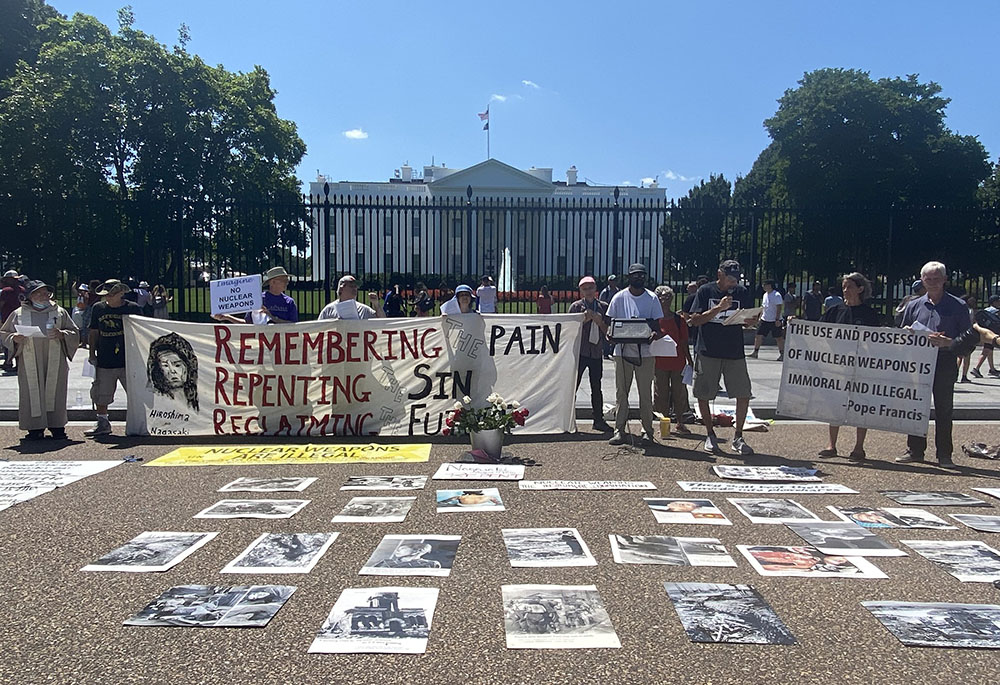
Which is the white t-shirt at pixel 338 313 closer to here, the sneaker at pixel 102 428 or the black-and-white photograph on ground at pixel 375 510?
the sneaker at pixel 102 428

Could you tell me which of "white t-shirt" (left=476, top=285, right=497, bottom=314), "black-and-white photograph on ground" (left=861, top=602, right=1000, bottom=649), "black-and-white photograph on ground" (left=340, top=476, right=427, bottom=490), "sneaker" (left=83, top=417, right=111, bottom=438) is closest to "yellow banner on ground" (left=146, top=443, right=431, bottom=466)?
"black-and-white photograph on ground" (left=340, top=476, right=427, bottom=490)

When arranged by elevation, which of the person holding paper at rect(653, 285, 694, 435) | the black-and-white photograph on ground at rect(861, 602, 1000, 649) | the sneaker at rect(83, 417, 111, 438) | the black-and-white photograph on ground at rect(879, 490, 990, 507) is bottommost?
the black-and-white photograph on ground at rect(879, 490, 990, 507)

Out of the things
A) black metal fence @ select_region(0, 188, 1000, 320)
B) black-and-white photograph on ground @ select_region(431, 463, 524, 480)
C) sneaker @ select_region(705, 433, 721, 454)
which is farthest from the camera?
black metal fence @ select_region(0, 188, 1000, 320)

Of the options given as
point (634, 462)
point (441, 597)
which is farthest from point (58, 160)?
point (441, 597)

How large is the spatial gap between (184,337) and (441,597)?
6.07 metres

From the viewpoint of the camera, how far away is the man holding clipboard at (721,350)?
7805 millimetres

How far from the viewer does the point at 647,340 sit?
8.18 meters

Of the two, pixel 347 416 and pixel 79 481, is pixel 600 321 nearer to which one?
pixel 347 416

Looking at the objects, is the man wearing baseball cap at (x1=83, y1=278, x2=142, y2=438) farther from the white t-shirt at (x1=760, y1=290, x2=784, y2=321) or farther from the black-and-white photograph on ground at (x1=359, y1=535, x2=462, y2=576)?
the white t-shirt at (x1=760, y1=290, x2=784, y2=321)

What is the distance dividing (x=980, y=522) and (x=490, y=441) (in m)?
3.95

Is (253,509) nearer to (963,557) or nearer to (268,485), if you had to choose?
(268,485)

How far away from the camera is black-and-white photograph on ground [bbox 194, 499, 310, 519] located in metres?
5.47

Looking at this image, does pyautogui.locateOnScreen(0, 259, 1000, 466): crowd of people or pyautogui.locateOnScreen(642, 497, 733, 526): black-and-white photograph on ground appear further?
pyautogui.locateOnScreen(0, 259, 1000, 466): crowd of people

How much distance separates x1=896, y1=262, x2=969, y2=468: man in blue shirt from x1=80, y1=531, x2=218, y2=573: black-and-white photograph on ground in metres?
6.34
